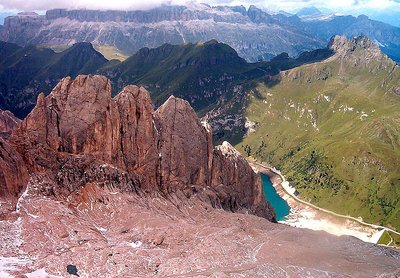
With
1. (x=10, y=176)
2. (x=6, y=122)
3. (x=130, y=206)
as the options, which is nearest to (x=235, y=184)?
(x=130, y=206)

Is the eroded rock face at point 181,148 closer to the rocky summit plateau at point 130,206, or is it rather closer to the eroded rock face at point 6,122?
the rocky summit plateau at point 130,206

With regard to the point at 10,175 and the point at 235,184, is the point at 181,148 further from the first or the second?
the point at 10,175

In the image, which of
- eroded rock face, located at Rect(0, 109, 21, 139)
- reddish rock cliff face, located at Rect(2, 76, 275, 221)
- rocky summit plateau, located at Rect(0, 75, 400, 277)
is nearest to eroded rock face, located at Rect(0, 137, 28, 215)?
rocky summit plateau, located at Rect(0, 75, 400, 277)

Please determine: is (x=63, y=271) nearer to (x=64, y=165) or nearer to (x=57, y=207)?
(x=57, y=207)

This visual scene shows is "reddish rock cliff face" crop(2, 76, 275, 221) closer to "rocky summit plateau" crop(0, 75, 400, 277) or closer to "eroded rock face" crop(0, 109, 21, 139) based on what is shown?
"rocky summit plateau" crop(0, 75, 400, 277)

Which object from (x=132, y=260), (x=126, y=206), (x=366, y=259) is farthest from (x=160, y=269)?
(x=366, y=259)
